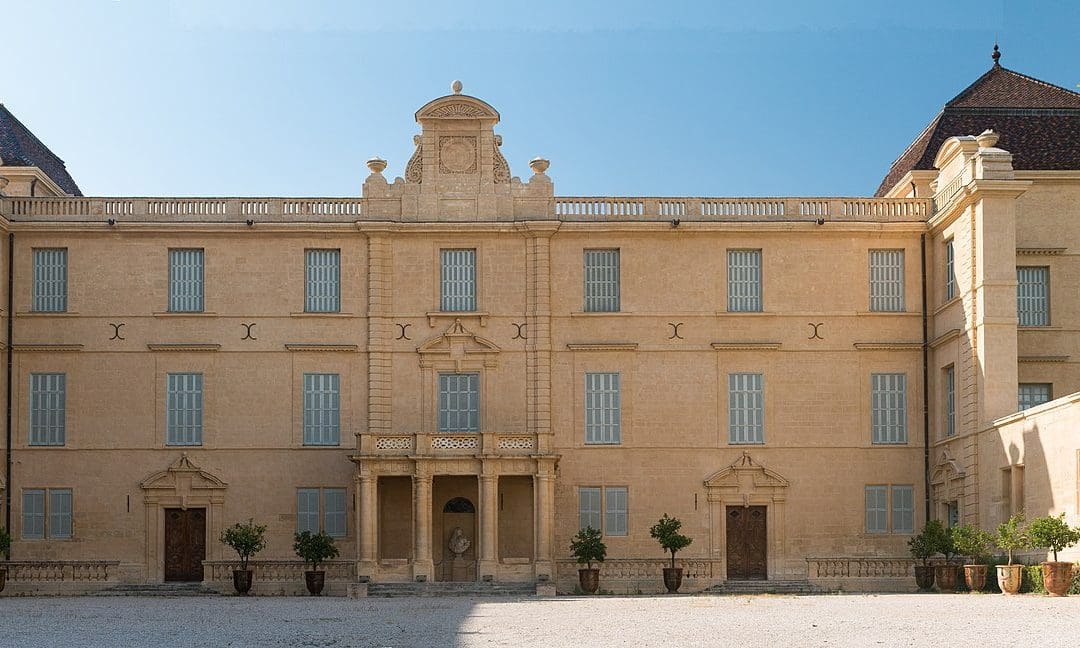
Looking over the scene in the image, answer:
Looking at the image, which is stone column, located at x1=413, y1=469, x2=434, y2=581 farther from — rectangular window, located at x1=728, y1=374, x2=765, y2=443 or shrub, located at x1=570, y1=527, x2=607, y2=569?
rectangular window, located at x1=728, y1=374, x2=765, y2=443

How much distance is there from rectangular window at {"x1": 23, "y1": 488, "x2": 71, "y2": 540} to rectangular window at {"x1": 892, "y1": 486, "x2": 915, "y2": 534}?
21.9m

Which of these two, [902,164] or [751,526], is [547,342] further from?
[902,164]

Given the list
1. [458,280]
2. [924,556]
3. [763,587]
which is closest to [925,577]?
[924,556]

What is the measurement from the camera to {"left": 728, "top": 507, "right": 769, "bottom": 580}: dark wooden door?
4234cm

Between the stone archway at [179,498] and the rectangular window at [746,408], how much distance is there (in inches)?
539

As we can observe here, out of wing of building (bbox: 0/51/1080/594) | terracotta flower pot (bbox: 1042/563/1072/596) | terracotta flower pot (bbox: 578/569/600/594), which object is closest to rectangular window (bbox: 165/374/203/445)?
wing of building (bbox: 0/51/1080/594)

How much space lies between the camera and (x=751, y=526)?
140ft

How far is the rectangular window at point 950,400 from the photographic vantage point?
41.4 meters

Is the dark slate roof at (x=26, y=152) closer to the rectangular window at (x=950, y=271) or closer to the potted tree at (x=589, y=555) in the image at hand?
the potted tree at (x=589, y=555)

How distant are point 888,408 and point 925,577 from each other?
5543 mm

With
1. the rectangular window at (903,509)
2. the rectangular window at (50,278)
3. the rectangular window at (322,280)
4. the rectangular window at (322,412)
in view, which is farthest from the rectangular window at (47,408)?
the rectangular window at (903,509)

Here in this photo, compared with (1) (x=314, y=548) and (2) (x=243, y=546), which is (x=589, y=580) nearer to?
(1) (x=314, y=548)

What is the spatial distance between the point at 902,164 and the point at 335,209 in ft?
56.6

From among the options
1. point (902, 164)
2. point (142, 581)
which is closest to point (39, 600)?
point (142, 581)
